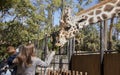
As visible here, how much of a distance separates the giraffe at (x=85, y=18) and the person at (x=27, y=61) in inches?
13.0

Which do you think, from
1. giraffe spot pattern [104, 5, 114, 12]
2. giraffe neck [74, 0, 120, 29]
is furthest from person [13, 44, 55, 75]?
giraffe spot pattern [104, 5, 114, 12]

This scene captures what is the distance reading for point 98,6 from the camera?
615 cm

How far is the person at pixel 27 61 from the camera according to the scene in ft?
17.4

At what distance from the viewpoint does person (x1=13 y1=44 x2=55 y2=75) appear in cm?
531

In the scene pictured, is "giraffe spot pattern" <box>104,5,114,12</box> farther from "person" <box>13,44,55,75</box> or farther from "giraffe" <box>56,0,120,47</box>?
"person" <box>13,44,55,75</box>

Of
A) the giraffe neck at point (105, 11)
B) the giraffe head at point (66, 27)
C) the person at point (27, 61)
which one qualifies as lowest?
the person at point (27, 61)

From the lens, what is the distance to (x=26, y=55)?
534 centimetres

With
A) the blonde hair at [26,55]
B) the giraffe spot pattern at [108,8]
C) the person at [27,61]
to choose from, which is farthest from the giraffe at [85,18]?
the blonde hair at [26,55]

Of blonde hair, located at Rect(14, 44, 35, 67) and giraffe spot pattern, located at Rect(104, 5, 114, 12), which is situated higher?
giraffe spot pattern, located at Rect(104, 5, 114, 12)

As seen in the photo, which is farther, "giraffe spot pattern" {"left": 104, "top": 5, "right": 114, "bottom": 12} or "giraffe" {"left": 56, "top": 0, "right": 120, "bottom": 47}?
"giraffe spot pattern" {"left": 104, "top": 5, "right": 114, "bottom": 12}

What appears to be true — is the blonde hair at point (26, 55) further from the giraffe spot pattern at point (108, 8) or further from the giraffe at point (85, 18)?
the giraffe spot pattern at point (108, 8)

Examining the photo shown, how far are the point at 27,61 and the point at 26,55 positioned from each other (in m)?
0.15

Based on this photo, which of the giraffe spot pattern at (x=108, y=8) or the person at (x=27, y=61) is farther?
the giraffe spot pattern at (x=108, y=8)

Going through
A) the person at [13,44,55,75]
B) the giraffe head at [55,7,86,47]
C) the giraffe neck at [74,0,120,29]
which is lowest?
the person at [13,44,55,75]
